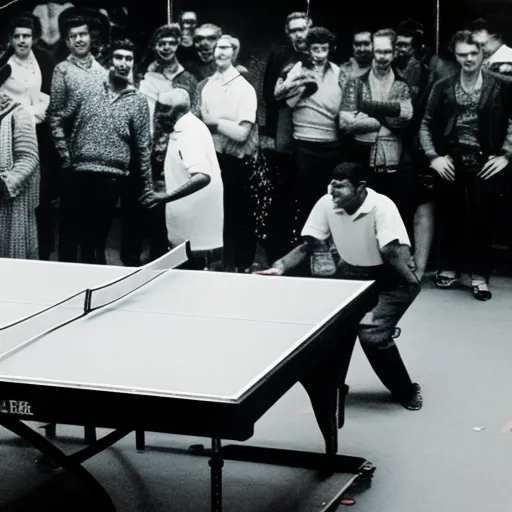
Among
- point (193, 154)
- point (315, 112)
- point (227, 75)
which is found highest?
point (227, 75)

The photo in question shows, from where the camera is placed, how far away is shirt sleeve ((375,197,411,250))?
6531mm

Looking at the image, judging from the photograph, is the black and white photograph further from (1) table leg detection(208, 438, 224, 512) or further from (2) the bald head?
(1) table leg detection(208, 438, 224, 512)

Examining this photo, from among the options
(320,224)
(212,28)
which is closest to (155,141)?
(212,28)

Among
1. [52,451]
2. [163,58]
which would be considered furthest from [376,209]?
[52,451]

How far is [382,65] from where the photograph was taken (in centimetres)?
859

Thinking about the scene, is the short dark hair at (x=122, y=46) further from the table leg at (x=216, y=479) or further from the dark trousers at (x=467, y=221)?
the table leg at (x=216, y=479)

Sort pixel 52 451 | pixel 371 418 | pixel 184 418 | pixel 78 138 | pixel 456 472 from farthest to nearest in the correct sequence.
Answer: pixel 78 138 → pixel 371 418 → pixel 456 472 → pixel 52 451 → pixel 184 418

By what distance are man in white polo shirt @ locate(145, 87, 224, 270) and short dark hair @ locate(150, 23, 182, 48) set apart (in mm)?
395

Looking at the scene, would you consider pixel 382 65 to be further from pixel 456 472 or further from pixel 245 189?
pixel 456 472

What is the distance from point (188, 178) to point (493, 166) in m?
2.31

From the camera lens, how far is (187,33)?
882 cm

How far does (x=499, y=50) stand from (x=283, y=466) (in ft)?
14.5

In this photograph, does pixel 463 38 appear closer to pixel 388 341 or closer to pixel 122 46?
pixel 122 46

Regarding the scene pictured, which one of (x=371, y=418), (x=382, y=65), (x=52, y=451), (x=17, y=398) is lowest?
(x=371, y=418)
